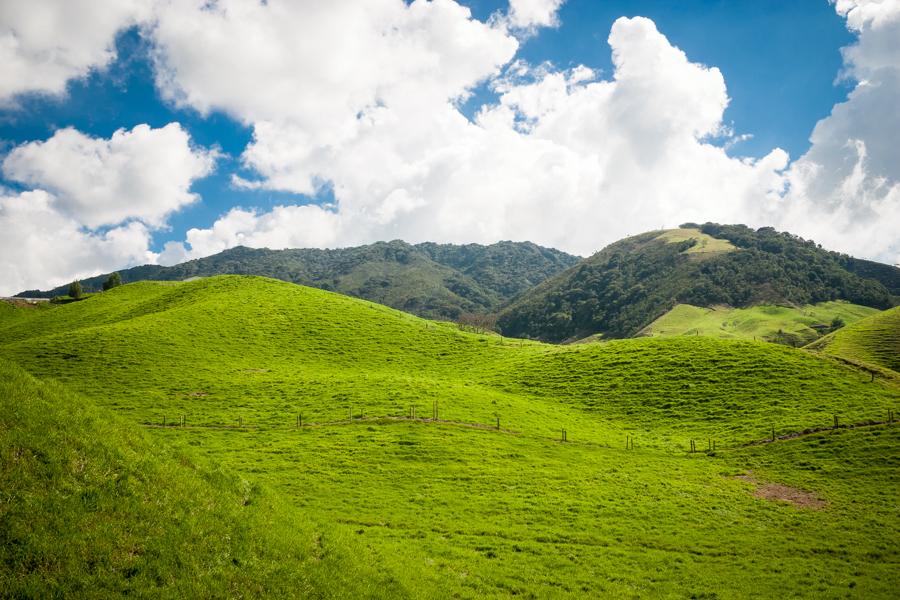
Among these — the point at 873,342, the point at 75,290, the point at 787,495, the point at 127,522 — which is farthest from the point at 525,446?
the point at 75,290

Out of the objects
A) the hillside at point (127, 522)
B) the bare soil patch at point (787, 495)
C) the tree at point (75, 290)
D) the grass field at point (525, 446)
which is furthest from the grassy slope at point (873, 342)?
the tree at point (75, 290)

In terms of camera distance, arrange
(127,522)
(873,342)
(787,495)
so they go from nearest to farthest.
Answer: (127,522) → (787,495) → (873,342)

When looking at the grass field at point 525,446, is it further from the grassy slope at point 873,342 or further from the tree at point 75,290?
the tree at point 75,290

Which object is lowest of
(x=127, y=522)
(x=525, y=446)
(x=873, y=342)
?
(x=525, y=446)

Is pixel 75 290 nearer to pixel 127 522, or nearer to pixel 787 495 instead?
pixel 127 522

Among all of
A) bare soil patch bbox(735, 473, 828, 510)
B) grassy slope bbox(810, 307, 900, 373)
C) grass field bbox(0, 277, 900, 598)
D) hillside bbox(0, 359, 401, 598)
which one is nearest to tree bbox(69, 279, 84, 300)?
grass field bbox(0, 277, 900, 598)

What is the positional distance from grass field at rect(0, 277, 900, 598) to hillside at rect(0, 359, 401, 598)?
70 centimetres

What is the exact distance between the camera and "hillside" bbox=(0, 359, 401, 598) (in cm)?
1205

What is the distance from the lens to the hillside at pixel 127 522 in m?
12.1

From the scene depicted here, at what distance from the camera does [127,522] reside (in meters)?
14.0

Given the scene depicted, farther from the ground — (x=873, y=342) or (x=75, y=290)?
(x=75, y=290)

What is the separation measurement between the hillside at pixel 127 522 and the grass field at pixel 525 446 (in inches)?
27.4

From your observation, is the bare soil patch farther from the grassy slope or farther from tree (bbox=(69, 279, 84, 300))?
tree (bbox=(69, 279, 84, 300))

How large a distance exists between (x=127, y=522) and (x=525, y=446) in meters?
39.4
